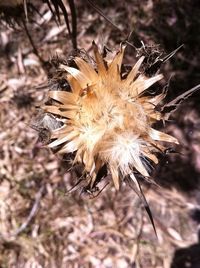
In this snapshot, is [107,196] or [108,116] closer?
[108,116]

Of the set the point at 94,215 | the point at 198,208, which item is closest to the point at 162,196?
the point at 198,208

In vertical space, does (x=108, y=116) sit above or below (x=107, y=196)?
above

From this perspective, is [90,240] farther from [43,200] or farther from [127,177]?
[127,177]

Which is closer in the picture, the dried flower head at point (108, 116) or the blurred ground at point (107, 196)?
the dried flower head at point (108, 116)

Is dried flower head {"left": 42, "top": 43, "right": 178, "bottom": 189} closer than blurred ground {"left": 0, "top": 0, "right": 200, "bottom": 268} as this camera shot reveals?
Yes
